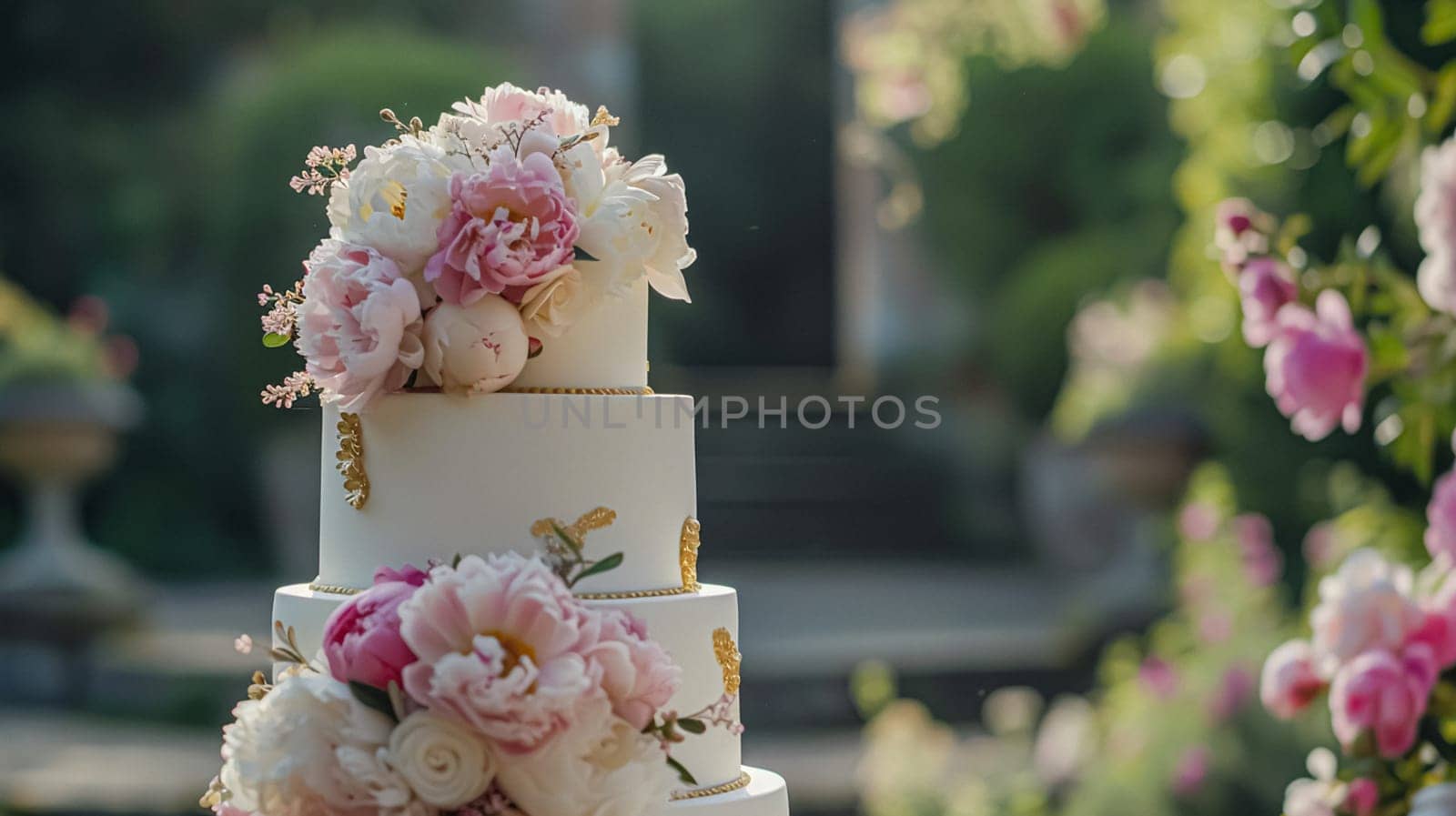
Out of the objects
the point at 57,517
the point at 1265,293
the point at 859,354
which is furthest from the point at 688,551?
the point at 859,354

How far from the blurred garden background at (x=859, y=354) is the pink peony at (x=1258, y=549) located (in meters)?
0.01

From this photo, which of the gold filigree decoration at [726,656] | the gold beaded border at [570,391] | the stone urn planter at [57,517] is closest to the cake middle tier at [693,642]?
the gold filigree decoration at [726,656]

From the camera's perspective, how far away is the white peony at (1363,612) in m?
2.34

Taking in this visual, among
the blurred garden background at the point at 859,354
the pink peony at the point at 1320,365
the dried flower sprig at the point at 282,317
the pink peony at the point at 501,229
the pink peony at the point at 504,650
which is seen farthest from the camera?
the blurred garden background at the point at 859,354

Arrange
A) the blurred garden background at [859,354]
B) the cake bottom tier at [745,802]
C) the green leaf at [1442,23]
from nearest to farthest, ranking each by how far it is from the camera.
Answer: the cake bottom tier at [745,802]
the green leaf at [1442,23]
the blurred garden background at [859,354]

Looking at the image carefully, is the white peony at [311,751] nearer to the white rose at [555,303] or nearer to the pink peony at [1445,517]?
the white rose at [555,303]

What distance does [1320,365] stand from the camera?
239cm

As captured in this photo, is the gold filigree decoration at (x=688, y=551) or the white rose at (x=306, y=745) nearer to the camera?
the white rose at (x=306, y=745)

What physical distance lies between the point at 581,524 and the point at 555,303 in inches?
11.8

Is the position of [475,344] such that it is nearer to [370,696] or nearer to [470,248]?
[470,248]

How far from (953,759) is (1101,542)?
2924 mm

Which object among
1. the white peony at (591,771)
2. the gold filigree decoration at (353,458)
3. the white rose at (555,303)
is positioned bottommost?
the white peony at (591,771)

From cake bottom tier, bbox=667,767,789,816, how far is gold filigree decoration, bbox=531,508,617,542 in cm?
38

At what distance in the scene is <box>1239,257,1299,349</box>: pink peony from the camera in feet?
8.09
